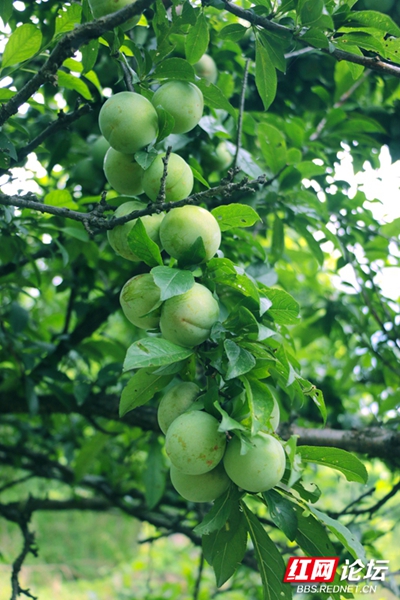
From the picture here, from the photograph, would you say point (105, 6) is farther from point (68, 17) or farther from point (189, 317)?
point (189, 317)

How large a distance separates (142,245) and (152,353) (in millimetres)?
235

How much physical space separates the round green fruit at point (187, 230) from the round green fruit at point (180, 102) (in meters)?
0.23

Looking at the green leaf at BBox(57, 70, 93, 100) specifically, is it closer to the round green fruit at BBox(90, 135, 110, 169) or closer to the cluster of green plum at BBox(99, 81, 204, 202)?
the round green fruit at BBox(90, 135, 110, 169)

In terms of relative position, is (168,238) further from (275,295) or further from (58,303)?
(58,303)

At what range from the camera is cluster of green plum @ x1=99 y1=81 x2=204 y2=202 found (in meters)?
1.04

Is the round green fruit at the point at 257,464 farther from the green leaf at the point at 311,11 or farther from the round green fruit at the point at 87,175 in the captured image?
the round green fruit at the point at 87,175

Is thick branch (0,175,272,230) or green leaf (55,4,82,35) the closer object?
thick branch (0,175,272,230)

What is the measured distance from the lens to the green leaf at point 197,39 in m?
1.21

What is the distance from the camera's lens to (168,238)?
3.34 ft

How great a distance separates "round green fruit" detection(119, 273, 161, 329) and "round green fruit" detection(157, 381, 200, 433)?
0.47 feet

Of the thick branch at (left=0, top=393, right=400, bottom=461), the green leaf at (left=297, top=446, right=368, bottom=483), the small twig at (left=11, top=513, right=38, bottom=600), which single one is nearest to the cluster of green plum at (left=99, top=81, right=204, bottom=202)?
the green leaf at (left=297, top=446, right=368, bottom=483)

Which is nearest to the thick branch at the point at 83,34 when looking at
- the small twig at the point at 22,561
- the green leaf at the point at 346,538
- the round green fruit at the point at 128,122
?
the round green fruit at the point at 128,122

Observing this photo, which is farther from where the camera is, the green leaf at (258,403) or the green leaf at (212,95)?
the green leaf at (212,95)

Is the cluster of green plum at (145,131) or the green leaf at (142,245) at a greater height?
the cluster of green plum at (145,131)
